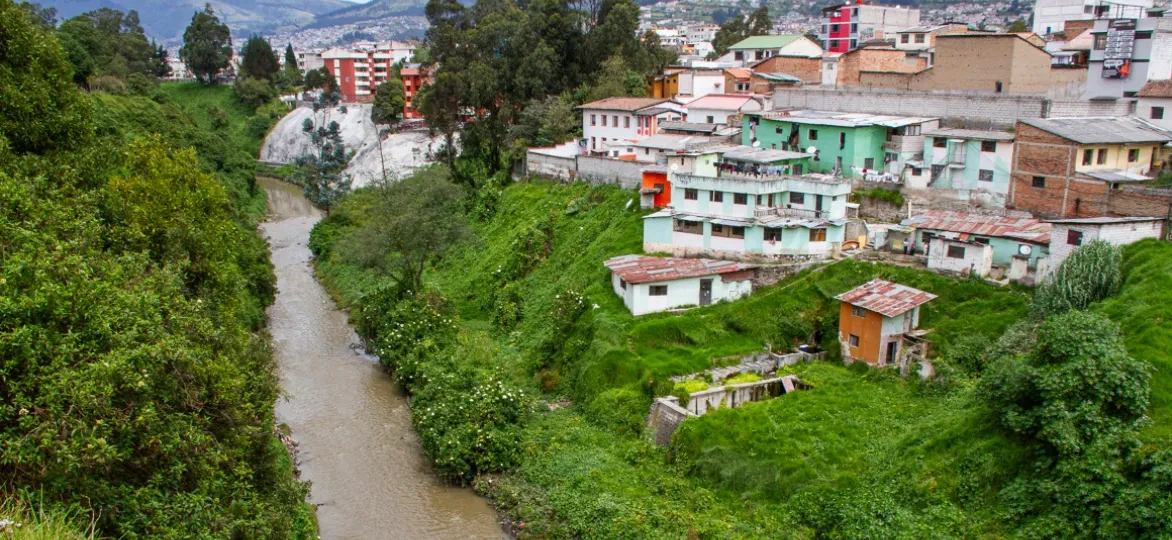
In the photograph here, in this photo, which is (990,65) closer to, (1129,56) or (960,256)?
Result: (1129,56)

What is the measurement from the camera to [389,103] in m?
62.6

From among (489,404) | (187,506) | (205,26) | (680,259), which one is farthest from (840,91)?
(205,26)

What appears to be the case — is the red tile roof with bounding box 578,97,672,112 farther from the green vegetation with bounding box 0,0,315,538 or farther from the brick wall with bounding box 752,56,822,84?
the green vegetation with bounding box 0,0,315,538

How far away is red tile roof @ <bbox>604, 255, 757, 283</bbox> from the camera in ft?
75.3

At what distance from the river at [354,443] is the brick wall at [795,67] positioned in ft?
77.9

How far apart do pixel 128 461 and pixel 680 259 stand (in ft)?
54.7

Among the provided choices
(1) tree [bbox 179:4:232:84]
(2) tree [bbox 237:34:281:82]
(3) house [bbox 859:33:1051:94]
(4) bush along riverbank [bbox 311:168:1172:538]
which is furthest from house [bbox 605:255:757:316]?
(1) tree [bbox 179:4:232:84]

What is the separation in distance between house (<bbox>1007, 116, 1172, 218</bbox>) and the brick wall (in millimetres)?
16156

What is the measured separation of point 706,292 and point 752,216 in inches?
126

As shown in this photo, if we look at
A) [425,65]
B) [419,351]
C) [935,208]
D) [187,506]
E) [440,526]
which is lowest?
[440,526]

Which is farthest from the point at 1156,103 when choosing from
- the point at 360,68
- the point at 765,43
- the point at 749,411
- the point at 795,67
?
the point at 360,68

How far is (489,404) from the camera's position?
20.2 metres

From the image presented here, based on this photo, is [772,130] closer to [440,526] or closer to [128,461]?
[440,526]

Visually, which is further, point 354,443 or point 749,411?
point 354,443
